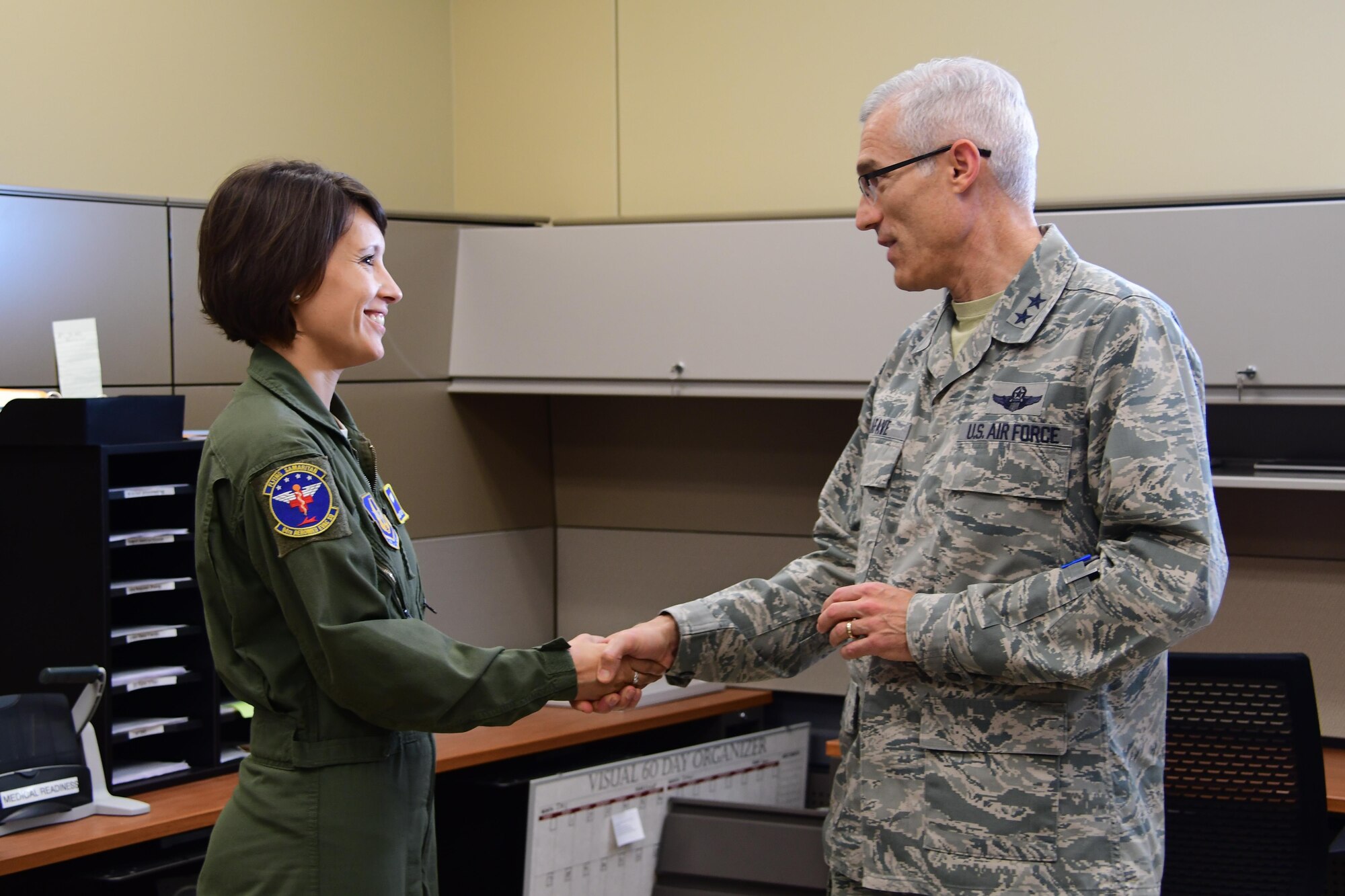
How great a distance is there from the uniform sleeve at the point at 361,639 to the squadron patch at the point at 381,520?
0.12ft

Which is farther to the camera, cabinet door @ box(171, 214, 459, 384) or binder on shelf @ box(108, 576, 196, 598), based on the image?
cabinet door @ box(171, 214, 459, 384)

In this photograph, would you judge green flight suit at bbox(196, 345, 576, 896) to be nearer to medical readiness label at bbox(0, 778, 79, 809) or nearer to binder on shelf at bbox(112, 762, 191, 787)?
medical readiness label at bbox(0, 778, 79, 809)

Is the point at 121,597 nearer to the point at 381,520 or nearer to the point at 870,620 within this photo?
the point at 381,520

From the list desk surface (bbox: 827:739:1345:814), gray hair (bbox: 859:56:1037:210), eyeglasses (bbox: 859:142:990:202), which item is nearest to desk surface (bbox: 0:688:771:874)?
desk surface (bbox: 827:739:1345:814)

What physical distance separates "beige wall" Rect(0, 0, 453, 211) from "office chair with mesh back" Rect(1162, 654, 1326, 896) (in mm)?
2368

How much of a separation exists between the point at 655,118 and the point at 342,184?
1887mm

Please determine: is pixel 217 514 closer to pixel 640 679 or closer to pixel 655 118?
pixel 640 679

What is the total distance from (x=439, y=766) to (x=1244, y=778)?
4.89ft

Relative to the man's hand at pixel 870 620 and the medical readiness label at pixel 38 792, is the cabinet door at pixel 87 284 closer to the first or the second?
the medical readiness label at pixel 38 792

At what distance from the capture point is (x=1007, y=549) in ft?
4.53

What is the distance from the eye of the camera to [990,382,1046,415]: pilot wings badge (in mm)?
1388

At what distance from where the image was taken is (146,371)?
248 cm

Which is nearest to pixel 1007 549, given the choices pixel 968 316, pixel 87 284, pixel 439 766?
pixel 968 316

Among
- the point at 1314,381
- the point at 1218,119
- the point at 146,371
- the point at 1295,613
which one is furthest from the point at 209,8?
the point at 1295,613
